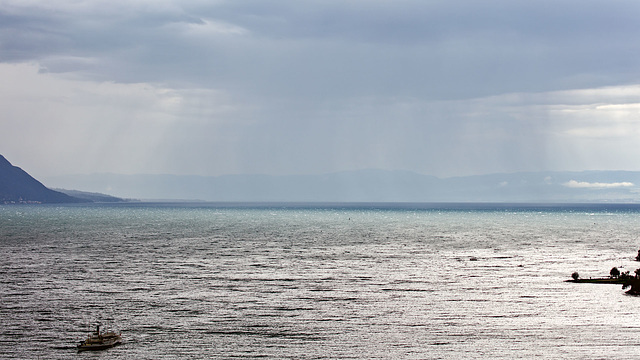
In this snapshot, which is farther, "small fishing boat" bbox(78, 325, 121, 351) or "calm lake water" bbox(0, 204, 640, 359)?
"calm lake water" bbox(0, 204, 640, 359)

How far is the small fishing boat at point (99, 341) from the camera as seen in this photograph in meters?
60.1

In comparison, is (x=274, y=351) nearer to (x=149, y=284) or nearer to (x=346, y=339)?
(x=346, y=339)

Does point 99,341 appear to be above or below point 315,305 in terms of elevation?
below

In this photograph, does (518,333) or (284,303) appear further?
(284,303)

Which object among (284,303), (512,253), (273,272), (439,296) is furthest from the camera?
(512,253)

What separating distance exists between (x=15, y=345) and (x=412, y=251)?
106 meters

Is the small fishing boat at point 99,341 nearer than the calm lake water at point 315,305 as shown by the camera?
Yes

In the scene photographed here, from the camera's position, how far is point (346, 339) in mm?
64688

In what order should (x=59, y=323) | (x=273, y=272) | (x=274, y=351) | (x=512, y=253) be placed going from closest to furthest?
1. (x=274, y=351)
2. (x=59, y=323)
3. (x=273, y=272)
4. (x=512, y=253)

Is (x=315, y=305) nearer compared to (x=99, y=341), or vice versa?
(x=99, y=341)

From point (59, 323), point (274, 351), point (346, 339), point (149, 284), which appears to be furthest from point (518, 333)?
point (149, 284)

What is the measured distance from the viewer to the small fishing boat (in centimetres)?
6006

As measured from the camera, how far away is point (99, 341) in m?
60.5

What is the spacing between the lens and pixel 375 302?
275ft
